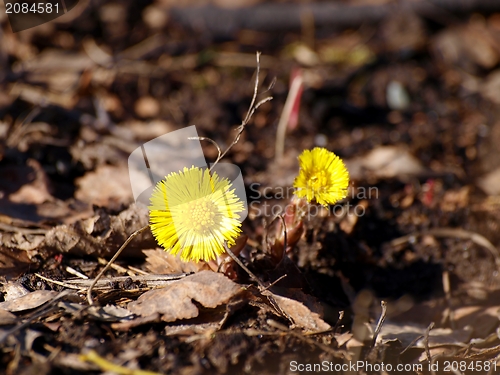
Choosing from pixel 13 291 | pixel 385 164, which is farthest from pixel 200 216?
pixel 385 164

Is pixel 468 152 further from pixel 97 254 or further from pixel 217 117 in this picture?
pixel 97 254

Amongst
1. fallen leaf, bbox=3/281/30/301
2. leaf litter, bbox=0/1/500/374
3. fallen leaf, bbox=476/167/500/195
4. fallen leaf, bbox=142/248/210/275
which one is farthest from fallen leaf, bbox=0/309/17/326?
fallen leaf, bbox=476/167/500/195

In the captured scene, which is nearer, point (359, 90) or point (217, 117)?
point (217, 117)

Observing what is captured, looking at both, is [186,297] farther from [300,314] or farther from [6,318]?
[6,318]

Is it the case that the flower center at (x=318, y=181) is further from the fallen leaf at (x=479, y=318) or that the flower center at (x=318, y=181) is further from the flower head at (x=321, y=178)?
the fallen leaf at (x=479, y=318)

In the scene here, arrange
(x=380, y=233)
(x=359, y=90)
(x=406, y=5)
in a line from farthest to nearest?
(x=406, y=5)
(x=359, y=90)
(x=380, y=233)

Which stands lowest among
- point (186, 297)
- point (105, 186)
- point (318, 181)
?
point (186, 297)

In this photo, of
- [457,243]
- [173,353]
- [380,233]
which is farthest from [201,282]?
[457,243]

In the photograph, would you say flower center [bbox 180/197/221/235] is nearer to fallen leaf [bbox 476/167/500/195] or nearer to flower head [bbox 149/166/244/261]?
flower head [bbox 149/166/244/261]
